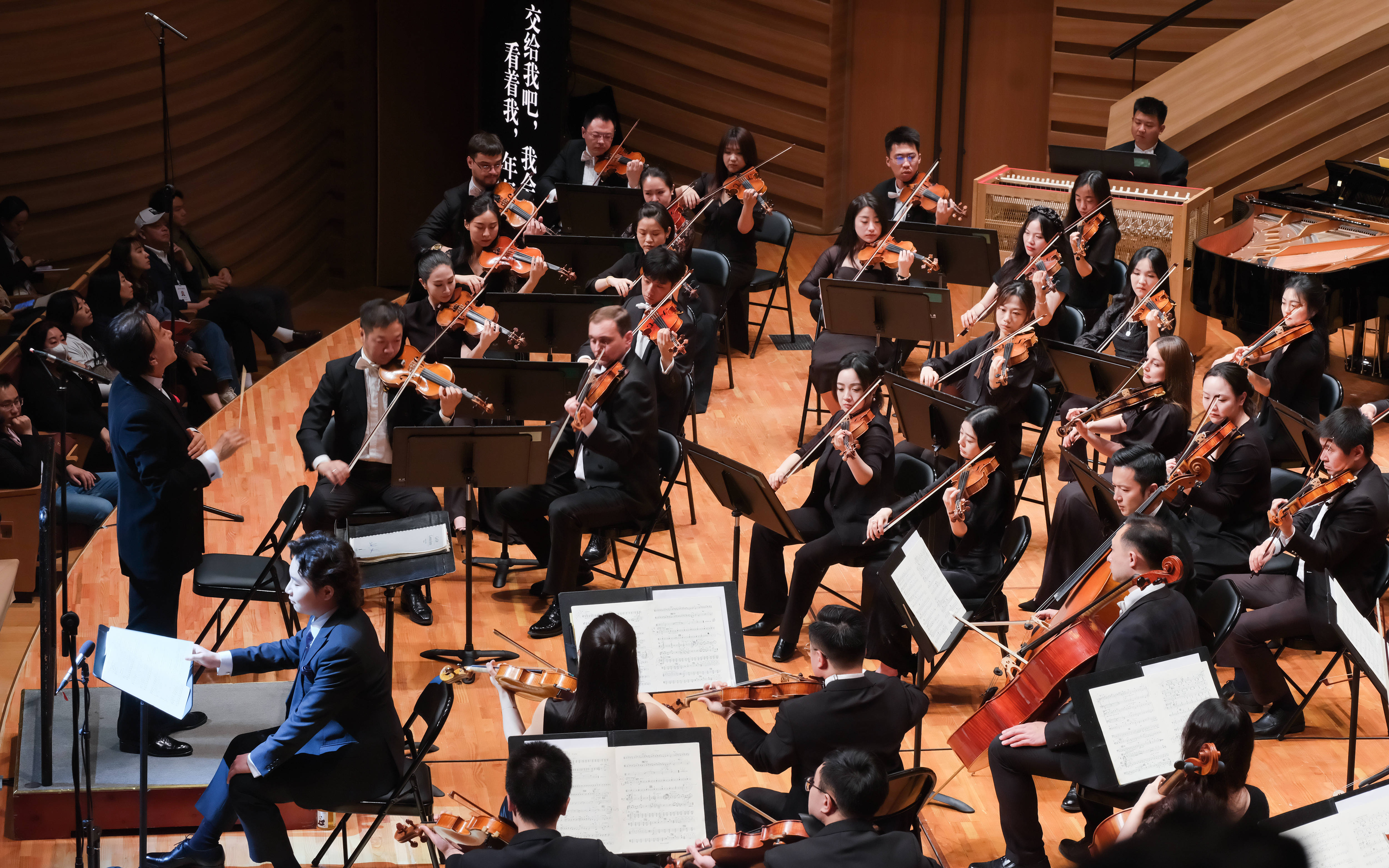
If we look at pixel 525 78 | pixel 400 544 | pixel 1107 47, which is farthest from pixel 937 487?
pixel 1107 47

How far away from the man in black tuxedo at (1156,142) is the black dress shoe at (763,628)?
425 cm

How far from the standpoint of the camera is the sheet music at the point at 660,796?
328 centimetres

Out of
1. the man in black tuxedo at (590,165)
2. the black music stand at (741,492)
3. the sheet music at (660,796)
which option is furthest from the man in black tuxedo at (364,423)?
the man in black tuxedo at (590,165)

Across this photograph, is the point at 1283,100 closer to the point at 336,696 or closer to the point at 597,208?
the point at 597,208

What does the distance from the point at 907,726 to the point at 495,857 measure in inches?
47.8

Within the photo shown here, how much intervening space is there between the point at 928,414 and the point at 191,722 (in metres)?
2.91

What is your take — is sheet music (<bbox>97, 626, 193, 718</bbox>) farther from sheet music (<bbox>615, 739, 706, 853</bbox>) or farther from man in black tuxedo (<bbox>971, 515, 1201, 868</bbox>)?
man in black tuxedo (<bbox>971, 515, 1201, 868</bbox>)

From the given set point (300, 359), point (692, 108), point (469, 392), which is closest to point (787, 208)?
point (692, 108)

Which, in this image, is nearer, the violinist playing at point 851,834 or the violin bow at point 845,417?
the violinist playing at point 851,834

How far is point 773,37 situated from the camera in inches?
430

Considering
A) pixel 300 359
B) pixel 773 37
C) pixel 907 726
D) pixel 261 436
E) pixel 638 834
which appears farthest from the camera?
pixel 773 37

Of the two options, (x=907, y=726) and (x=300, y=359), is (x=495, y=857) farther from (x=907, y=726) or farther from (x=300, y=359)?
(x=300, y=359)

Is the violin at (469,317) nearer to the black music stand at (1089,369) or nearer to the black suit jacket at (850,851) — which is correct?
the black music stand at (1089,369)

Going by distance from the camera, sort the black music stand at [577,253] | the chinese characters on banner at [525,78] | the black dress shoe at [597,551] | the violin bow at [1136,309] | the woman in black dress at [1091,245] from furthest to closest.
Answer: the chinese characters on banner at [525,78] → the woman in black dress at [1091,245] → the black music stand at [577,253] → the violin bow at [1136,309] → the black dress shoe at [597,551]
